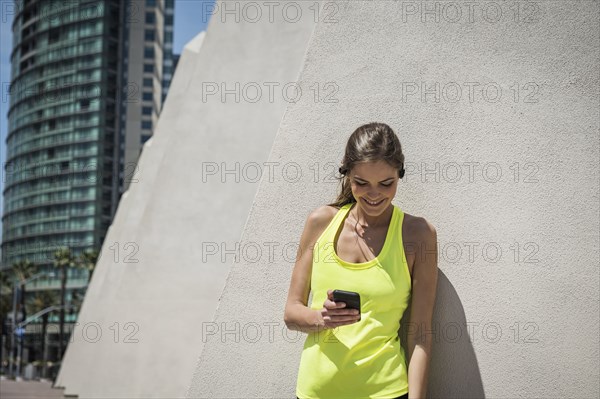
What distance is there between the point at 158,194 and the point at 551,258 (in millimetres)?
9089

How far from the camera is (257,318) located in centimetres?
407

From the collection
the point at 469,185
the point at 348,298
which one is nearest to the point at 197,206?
the point at 469,185

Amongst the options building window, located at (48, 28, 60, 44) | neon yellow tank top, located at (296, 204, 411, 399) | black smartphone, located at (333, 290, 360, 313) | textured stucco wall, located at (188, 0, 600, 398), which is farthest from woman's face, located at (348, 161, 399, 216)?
building window, located at (48, 28, 60, 44)

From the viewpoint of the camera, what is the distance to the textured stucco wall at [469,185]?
12.5 ft

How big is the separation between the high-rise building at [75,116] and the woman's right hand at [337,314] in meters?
92.7

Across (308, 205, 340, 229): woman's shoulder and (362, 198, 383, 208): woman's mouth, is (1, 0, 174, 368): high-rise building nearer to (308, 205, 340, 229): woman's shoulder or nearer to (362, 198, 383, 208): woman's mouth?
(308, 205, 340, 229): woman's shoulder

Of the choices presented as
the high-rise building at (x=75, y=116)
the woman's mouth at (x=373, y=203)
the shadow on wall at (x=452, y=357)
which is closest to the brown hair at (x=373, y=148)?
the woman's mouth at (x=373, y=203)

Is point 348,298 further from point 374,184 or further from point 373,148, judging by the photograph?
point 373,148

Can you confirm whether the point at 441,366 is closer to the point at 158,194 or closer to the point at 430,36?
the point at 430,36

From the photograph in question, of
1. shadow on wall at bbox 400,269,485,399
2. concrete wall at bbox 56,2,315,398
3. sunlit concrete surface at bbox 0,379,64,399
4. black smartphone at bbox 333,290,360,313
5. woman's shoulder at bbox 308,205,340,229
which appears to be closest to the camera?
black smartphone at bbox 333,290,360,313

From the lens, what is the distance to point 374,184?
10.4 feet

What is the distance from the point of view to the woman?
3104 mm

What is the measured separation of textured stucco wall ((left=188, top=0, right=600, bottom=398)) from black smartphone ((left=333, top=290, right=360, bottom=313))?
1.03 metres

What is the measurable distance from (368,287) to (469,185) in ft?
3.75
